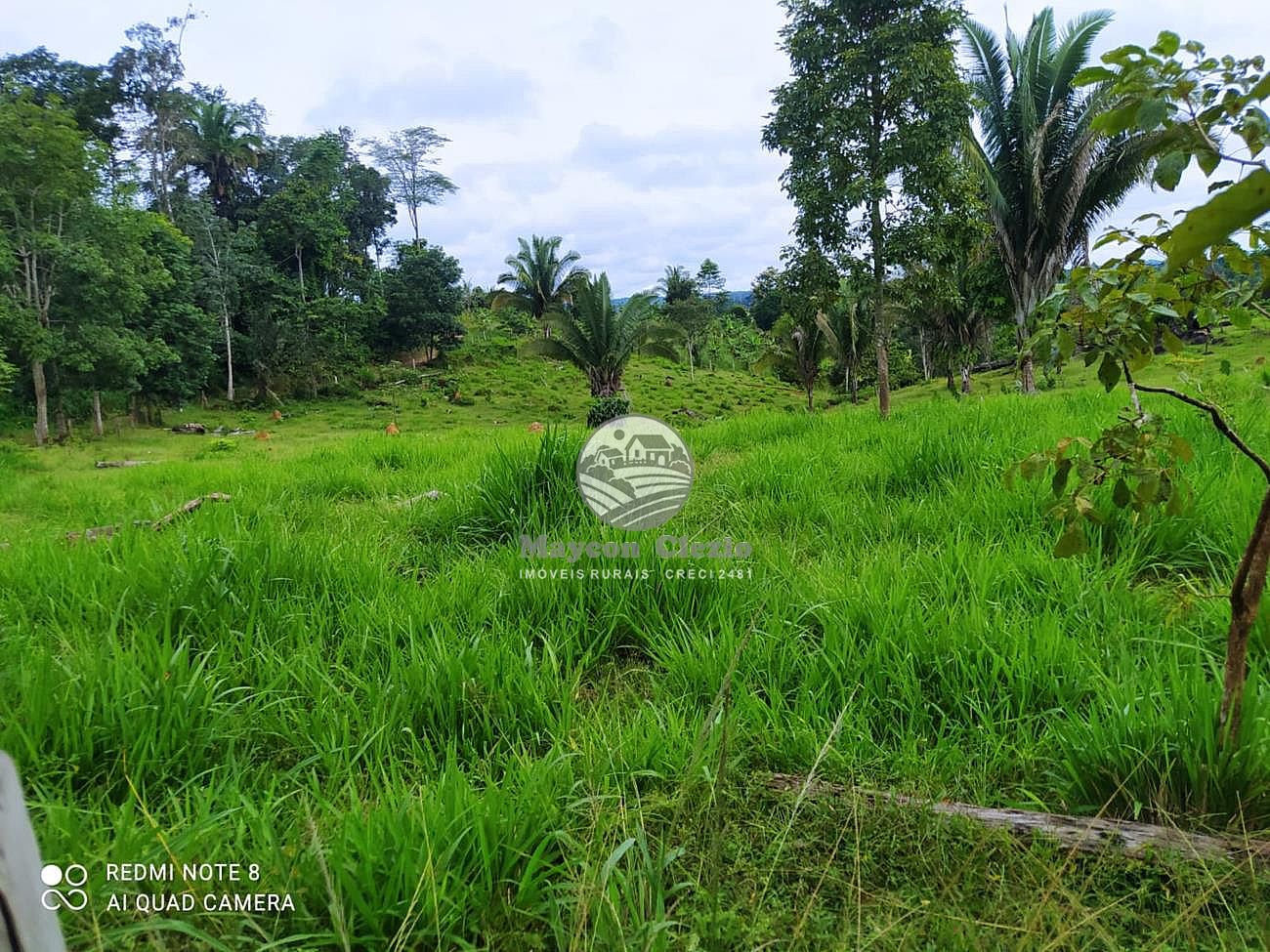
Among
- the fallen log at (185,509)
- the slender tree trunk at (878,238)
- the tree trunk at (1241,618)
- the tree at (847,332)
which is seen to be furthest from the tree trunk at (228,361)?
the tree trunk at (1241,618)

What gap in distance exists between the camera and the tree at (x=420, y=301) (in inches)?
1013

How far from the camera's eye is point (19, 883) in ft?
1.55

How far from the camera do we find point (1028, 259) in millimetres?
13602

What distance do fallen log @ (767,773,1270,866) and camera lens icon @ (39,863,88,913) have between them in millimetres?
1202

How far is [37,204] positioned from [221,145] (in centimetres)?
1327

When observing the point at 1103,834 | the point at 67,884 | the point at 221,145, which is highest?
the point at 221,145

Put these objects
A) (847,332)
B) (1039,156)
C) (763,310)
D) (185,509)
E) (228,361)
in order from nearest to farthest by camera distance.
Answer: (185,509), (1039,156), (847,332), (228,361), (763,310)

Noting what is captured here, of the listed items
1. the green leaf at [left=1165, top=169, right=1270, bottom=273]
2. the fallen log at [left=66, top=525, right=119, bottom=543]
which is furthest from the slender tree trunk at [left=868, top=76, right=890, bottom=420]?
the green leaf at [left=1165, top=169, right=1270, bottom=273]

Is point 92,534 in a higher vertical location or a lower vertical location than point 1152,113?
lower

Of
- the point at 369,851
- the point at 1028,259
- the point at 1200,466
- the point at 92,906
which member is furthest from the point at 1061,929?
the point at 1028,259

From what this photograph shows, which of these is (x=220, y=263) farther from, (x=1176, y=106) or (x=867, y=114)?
(x=1176, y=106)

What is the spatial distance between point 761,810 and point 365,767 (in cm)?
88

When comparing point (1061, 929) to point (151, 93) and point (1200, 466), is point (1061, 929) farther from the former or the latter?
point (151, 93)

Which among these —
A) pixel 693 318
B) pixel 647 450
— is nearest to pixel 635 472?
pixel 647 450
